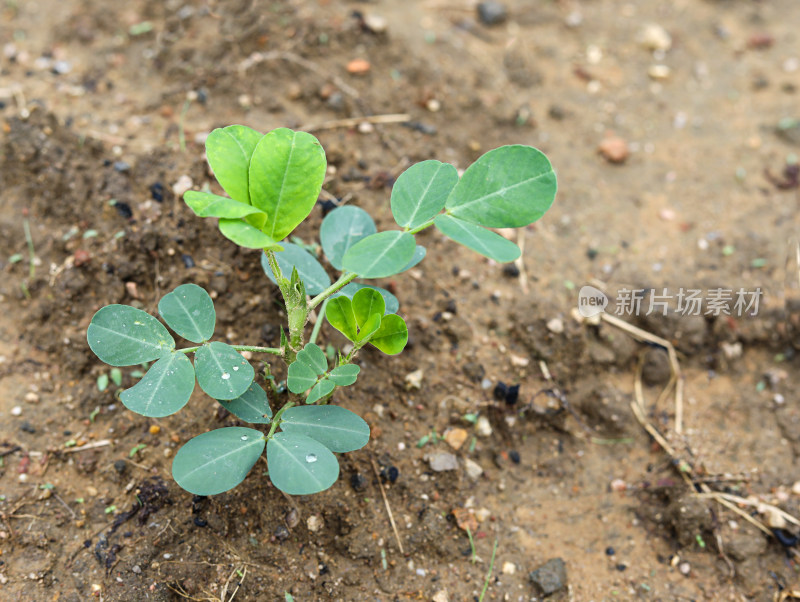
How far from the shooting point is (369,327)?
141 centimetres

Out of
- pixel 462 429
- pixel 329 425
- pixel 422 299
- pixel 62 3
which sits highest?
pixel 62 3

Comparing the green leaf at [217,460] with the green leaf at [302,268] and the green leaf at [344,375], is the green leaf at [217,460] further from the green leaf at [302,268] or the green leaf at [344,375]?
the green leaf at [302,268]

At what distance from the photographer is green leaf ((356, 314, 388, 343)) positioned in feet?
4.45

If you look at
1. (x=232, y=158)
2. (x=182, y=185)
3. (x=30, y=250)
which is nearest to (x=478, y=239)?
(x=232, y=158)

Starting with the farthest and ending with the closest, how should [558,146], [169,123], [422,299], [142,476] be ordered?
[558,146]
[169,123]
[422,299]
[142,476]

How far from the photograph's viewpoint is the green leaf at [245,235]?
1146 mm

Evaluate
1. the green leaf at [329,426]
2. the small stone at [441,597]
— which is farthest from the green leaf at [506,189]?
the small stone at [441,597]

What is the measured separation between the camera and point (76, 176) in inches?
83.1

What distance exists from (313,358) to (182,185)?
0.91 meters

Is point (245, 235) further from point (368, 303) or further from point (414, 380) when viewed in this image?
point (414, 380)

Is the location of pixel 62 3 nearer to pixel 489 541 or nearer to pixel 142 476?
pixel 142 476

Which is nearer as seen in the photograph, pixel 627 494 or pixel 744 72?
pixel 627 494

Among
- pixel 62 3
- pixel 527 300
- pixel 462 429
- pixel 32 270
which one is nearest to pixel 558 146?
pixel 527 300

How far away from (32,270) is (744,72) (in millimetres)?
3375
